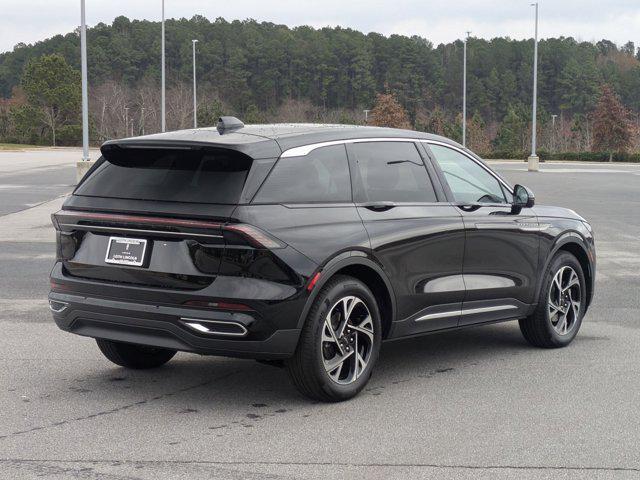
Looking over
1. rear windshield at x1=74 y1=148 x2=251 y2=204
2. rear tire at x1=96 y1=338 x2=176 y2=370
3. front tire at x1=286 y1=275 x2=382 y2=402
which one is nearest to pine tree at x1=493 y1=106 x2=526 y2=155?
rear tire at x1=96 y1=338 x2=176 y2=370

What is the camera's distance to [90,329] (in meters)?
6.16

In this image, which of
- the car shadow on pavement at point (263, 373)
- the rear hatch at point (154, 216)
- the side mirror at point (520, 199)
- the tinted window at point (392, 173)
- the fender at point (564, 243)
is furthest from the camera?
the fender at point (564, 243)

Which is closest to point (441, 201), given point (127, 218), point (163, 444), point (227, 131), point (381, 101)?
point (227, 131)

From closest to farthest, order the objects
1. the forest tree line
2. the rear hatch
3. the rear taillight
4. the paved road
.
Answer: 1. the rear taillight
2. the rear hatch
3. the paved road
4. the forest tree line

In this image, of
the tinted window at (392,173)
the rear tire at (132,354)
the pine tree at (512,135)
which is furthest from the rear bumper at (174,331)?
the pine tree at (512,135)

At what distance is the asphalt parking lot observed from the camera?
4.93 meters

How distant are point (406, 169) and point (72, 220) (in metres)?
2.18

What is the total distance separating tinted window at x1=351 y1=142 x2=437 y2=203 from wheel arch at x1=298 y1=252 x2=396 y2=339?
0.44m

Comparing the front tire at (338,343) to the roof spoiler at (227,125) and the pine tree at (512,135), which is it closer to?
the roof spoiler at (227,125)

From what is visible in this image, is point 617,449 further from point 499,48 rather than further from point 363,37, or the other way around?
point 499,48

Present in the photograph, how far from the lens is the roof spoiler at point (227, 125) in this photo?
638 cm

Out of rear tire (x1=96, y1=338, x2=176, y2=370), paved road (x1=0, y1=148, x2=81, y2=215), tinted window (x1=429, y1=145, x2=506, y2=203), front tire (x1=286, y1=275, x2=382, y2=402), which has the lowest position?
paved road (x1=0, y1=148, x2=81, y2=215)

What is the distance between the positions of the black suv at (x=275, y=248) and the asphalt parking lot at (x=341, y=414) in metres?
0.36

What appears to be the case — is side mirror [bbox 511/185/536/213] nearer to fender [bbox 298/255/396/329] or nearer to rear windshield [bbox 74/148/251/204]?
fender [bbox 298/255/396/329]
